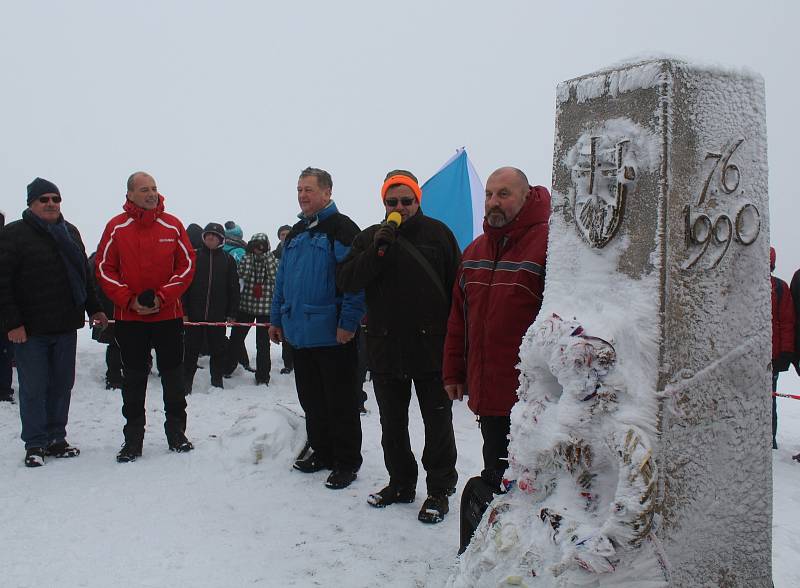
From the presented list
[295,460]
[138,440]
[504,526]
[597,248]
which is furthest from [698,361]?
[138,440]

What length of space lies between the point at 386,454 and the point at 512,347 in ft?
4.87

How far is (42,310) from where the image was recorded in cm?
493

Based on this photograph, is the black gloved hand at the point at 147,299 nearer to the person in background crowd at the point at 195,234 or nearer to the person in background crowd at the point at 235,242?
the person in background crowd at the point at 195,234

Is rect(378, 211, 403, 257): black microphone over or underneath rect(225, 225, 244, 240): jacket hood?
underneath

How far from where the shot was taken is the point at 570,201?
2428 mm

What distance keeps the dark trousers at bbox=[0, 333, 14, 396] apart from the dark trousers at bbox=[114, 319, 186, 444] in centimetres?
246

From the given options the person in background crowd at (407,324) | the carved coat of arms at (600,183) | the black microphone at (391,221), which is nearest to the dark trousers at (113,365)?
the person in background crowd at (407,324)

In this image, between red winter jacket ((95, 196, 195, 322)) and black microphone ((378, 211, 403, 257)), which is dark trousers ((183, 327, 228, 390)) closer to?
red winter jacket ((95, 196, 195, 322))

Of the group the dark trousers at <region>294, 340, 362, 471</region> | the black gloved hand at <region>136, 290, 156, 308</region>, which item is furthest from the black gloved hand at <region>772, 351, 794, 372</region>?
the black gloved hand at <region>136, 290, 156, 308</region>

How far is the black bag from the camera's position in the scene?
280 centimetres

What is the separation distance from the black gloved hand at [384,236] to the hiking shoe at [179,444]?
236 centimetres

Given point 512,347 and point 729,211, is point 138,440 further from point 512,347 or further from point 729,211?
point 729,211

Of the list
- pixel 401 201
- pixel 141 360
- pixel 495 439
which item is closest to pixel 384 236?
pixel 401 201

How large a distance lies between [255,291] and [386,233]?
490cm
